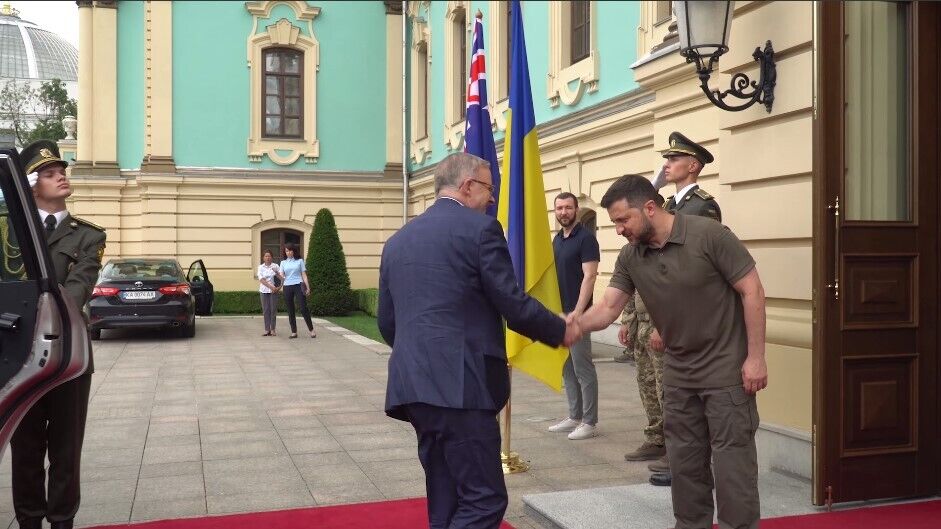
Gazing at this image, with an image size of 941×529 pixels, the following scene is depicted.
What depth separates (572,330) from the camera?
160 inches

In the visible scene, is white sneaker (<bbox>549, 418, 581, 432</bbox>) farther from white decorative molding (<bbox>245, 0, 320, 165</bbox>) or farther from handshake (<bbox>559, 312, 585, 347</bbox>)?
white decorative molding (<bbox>245, 0, 320, 165</bbox>)

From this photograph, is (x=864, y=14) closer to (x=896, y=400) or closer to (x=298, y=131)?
(x=896, y=400)

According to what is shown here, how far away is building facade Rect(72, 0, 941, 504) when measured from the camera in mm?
5137

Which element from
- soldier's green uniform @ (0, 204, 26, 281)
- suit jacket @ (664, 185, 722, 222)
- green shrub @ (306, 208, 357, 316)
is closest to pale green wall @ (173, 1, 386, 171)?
A: green shrub @ (306, 208, 357, 316)

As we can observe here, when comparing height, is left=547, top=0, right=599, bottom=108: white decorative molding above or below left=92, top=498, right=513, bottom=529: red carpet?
above

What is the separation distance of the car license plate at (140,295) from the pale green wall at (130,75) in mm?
10574

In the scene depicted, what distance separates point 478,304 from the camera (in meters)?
3.81

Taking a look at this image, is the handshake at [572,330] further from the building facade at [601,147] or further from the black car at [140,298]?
the black car at [140,298]

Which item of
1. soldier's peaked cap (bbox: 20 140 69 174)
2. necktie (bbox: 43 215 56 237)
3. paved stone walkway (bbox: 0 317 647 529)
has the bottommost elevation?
paved stone walkway (bbox: 0 317 647 529)

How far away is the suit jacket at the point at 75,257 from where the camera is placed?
4695mm

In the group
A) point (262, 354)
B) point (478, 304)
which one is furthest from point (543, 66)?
point (478, 304)

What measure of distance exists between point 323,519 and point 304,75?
23300 mm

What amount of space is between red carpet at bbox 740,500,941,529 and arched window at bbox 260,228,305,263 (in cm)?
2312

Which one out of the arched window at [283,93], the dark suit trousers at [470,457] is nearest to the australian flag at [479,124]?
the dark suit trousers at [470,457]
